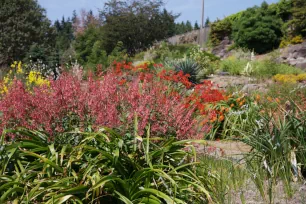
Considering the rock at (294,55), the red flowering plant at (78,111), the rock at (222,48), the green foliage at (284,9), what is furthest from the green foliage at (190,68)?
the green foliage at (284,9)

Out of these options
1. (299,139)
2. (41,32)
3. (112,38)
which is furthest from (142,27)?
(299,139)

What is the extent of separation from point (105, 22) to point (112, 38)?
2551 millimetres

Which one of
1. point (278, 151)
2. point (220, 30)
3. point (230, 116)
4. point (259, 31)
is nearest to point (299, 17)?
point (259, 31)

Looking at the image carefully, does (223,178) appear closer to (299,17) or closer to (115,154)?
(115,154)

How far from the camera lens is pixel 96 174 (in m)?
2.71

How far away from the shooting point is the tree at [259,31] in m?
23.2

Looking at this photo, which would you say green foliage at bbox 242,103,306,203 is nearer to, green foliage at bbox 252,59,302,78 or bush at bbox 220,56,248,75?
green foliage at bbox 252,59,302,78

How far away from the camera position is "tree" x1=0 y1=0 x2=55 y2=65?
27141 mm

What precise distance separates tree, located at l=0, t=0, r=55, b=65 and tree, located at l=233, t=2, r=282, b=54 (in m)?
13.7

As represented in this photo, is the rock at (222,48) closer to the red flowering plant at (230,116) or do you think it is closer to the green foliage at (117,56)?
the green foliage at (117,56)

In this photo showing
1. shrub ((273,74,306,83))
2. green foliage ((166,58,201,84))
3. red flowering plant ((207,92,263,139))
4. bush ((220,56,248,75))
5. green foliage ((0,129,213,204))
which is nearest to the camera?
green foliage ((0,129,213,204))

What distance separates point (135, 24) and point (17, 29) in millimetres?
8883

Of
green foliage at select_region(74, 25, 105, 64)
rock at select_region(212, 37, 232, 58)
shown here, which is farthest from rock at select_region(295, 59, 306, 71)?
green foliage at select_region(74, 25, 105, 64)

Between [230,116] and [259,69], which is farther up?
[259,69]
